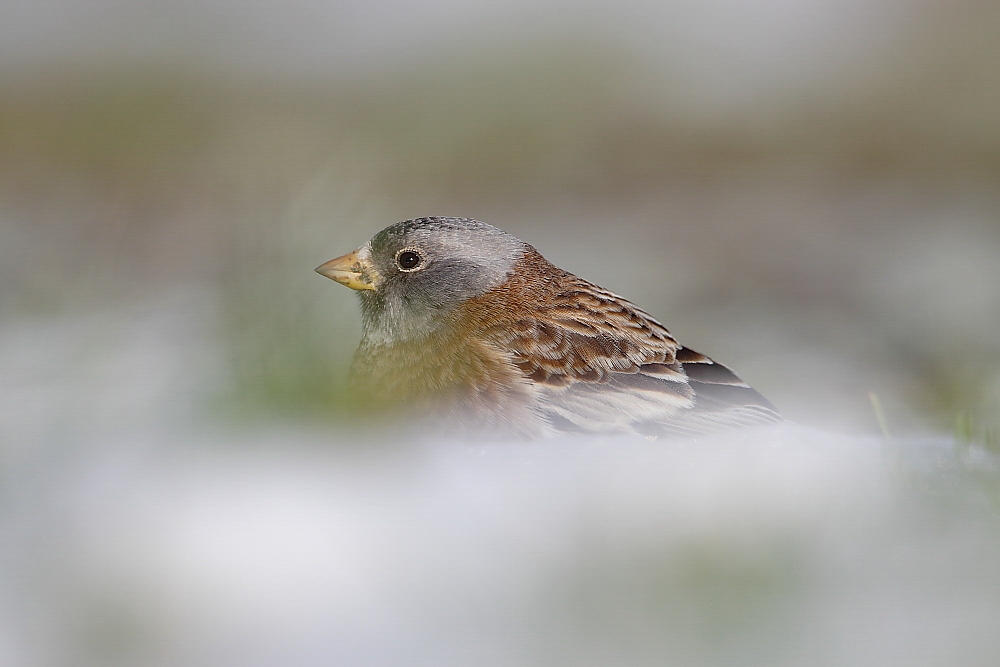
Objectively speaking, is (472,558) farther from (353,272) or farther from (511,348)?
(353,272)

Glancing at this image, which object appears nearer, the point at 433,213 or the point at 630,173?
the point at 433,213

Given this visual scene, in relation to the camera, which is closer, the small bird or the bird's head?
the small bird

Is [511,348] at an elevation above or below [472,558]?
above

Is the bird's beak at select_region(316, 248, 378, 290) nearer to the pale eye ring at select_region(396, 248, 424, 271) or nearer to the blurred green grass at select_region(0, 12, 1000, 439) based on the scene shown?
the pale eye ring at select_region(396, 248, 424, 271)

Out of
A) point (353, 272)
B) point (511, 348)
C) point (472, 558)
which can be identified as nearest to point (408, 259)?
point (353, 272)

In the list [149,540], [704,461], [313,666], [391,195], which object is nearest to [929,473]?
[704,461]

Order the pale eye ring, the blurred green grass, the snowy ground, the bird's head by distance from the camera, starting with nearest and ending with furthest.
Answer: the snowy ground → the bird's head → the pale eye ring → the blurred green grass

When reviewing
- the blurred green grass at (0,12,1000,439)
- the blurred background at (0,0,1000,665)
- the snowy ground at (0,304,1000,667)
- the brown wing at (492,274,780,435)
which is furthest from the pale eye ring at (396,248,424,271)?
the snowy ground at (0,304,1000,667)
